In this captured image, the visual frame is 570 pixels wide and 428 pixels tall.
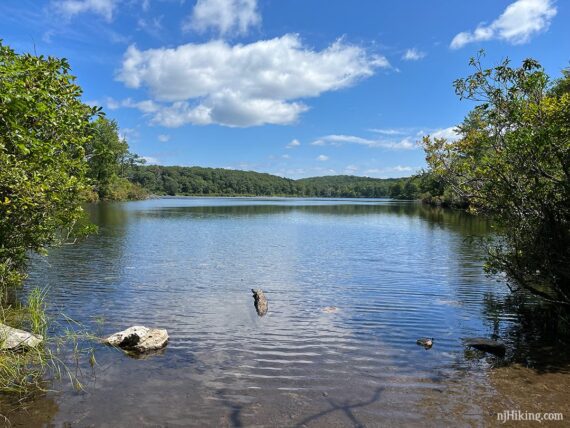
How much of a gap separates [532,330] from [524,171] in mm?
5119

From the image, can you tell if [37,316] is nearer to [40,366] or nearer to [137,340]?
[40,366]

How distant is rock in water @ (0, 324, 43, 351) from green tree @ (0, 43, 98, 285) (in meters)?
1.52

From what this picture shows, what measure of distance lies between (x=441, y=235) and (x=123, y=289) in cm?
3110

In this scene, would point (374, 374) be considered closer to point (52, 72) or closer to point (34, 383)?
point (34, 383)

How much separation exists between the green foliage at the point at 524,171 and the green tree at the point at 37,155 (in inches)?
424

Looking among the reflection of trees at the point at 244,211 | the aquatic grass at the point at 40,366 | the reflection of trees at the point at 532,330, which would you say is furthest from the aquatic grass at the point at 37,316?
the reflection of trees at the point at 244,211

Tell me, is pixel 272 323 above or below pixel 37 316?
below

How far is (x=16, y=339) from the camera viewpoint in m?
9.60

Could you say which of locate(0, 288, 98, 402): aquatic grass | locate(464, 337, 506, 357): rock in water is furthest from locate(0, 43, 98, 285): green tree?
locate(464, 337, 506, 357): rock in water

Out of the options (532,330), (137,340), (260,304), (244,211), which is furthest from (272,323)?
(244,211)

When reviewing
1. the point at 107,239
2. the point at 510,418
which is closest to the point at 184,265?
the point at 107,239

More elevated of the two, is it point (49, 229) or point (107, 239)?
point (49, 229)

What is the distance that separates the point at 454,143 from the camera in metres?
13.9

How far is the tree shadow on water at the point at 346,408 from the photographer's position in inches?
301
